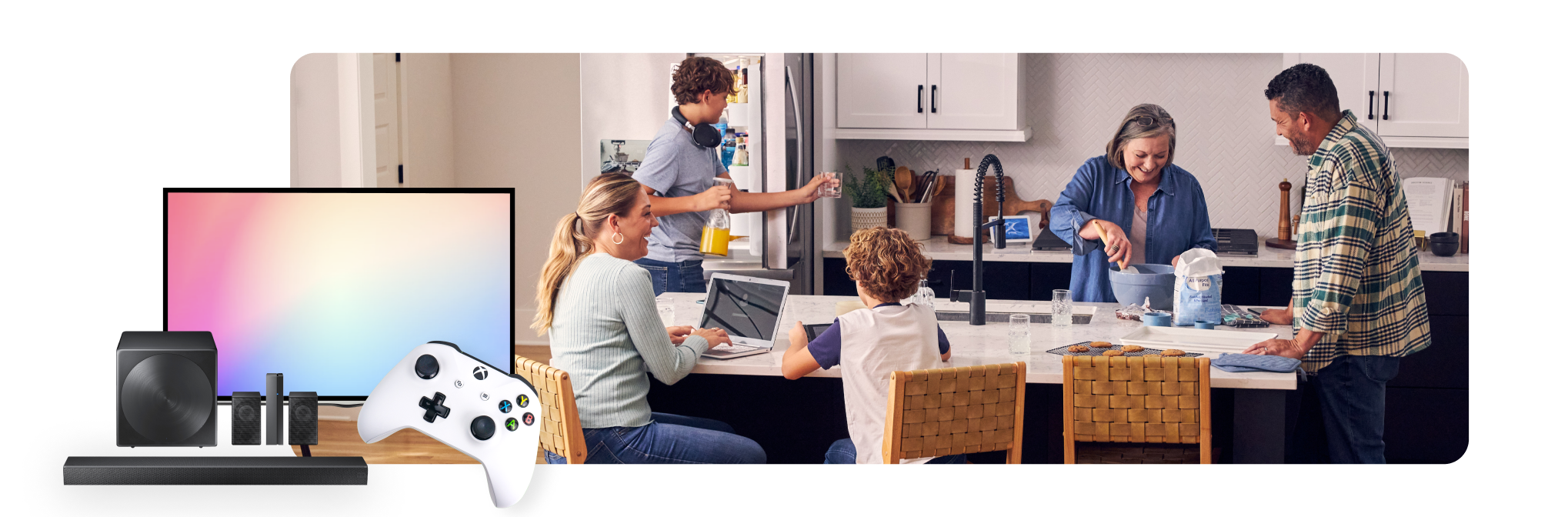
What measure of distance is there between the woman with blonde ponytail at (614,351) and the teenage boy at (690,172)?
752mm

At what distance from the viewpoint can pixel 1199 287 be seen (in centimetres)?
309

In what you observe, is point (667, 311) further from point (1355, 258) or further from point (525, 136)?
point (525, 136)

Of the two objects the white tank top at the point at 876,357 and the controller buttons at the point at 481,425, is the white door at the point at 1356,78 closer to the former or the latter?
the white tank top at the point at 876,357

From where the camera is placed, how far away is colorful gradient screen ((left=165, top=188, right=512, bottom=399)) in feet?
6.89

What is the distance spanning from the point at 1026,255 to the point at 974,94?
68cm

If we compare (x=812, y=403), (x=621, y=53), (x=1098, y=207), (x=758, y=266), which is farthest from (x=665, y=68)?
(x=1098, y=207)

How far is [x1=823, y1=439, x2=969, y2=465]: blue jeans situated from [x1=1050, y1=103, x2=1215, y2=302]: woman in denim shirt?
144 cm

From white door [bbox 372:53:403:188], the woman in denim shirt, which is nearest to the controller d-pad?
the woman in denim shirt

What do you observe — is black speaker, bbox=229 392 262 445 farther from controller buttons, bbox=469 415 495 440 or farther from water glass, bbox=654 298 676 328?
water glass, bbox=654 298 676 328

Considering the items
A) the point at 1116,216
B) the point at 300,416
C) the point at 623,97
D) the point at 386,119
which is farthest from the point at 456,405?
the point at 386,119

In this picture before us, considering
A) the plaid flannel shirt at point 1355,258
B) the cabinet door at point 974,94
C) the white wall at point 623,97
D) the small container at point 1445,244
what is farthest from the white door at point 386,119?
the small container at point 1445,244

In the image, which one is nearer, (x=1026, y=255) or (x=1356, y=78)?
(x=1356, y=78)

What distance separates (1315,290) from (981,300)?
85cm

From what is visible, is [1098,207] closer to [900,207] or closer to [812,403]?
[900,207]
